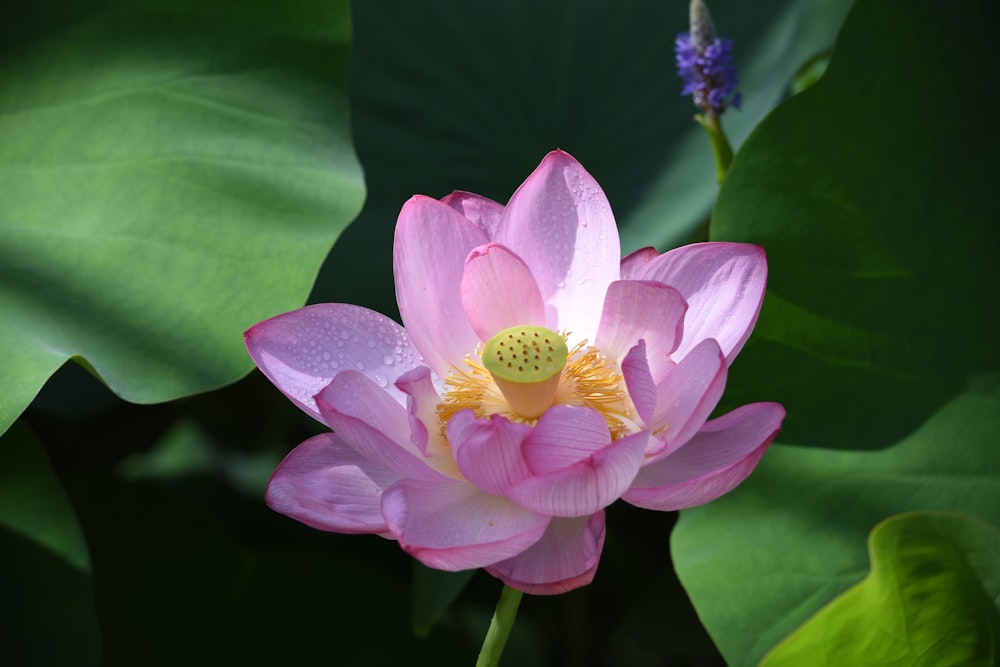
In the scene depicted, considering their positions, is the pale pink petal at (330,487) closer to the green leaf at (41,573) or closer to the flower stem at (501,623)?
the flower stem at (501,623)

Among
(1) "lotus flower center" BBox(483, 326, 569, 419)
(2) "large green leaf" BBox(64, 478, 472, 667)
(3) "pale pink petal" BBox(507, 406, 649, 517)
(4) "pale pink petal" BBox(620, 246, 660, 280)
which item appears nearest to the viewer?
(3) "pale pink petal" BBox(507, 406, 649, 517)

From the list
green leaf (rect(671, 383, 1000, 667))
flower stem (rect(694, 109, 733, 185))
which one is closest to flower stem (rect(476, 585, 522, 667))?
green leaf (rect(671, 383, 1000, 667))

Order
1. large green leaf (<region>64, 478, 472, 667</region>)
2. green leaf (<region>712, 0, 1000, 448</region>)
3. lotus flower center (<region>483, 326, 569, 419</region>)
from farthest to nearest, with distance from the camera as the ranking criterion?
large green leaf (<region>64, 478, 472, 667</region>) → green leaf (<region>712, 0, 1000, 448</region>) → lotus flower center (<region>483, 326, 569, 419</region>)

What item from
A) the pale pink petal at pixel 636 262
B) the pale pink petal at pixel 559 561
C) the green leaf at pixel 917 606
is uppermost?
the pale pink petal at pixel 636 262

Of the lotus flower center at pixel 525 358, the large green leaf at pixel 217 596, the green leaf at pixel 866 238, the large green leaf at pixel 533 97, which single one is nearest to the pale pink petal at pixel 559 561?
the lotus flower center at pixel 525 358

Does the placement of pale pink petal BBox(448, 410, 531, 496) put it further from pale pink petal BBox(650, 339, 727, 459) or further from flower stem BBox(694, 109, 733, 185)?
flower stem BBox(694, 109, 733, 185)

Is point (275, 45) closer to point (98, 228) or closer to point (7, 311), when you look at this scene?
point (98, 228)

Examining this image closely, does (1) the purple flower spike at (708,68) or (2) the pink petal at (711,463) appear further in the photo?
(1) the purple flower spike at (708,68)
